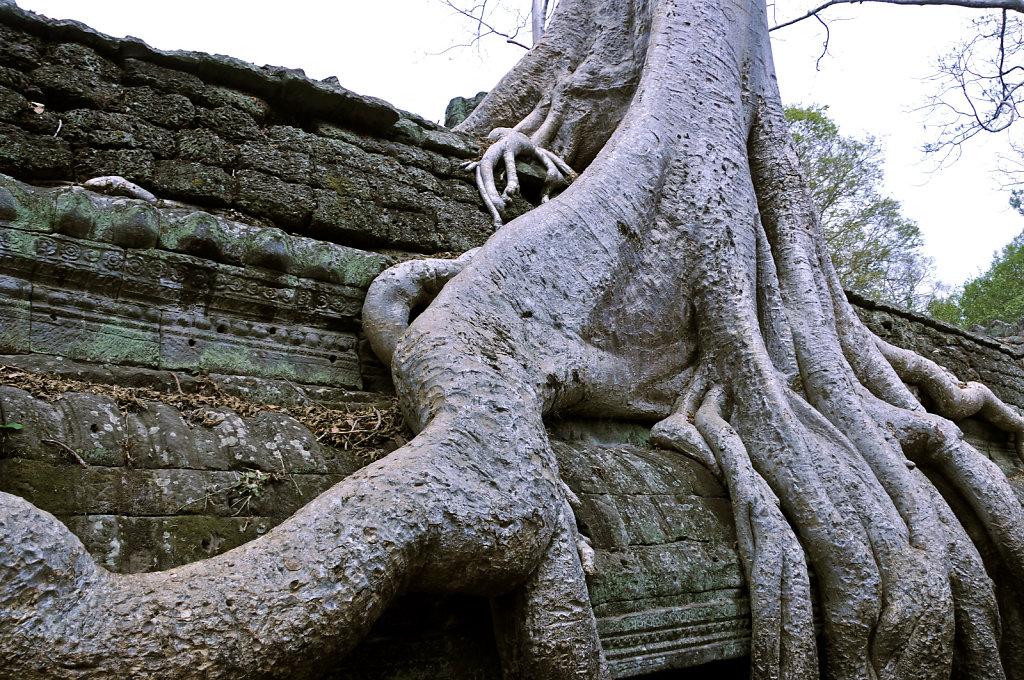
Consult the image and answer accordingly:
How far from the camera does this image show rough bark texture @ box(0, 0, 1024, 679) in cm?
128

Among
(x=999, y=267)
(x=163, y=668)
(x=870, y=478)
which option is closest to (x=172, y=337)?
(x=163, y=668)

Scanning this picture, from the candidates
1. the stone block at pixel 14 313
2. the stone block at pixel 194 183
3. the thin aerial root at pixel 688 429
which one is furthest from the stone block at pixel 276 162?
the thin aerial root at pixel 688 429

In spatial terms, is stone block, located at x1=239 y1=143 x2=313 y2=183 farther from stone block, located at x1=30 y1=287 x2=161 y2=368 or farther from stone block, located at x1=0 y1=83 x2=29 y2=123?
stone block, located at x1=30 y1=287 x2=161 y2=368

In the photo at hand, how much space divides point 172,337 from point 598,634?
4.91 ft

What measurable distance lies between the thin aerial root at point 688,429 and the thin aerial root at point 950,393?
5.52ft

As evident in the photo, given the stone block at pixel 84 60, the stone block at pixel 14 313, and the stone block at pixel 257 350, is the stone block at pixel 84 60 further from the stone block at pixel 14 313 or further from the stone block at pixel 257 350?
the stone block at pixel 257 350

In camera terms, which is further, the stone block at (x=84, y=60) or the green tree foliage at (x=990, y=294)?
the green tree foliage at (x=990, y=294)

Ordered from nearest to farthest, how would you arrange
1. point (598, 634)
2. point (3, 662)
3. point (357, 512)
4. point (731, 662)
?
1. point (3, 662)
2. point (357, 512)
3. point (598, 634)
4. point (731, 662)

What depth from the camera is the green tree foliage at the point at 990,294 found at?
562 inches

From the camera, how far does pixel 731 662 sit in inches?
93.6

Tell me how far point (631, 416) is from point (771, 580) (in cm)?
84

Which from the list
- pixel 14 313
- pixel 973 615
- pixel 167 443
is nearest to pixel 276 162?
pixel 14 313

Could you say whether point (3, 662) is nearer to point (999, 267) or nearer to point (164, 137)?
point (164, 137)

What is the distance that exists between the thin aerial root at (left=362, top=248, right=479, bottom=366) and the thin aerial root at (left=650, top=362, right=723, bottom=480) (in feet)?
3.21
